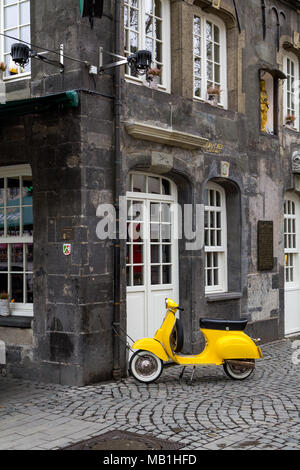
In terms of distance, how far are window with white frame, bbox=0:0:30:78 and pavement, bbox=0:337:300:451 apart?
4.63 meters

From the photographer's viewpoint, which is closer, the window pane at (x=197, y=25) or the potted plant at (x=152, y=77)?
the potted plant at (x=152, y=77)

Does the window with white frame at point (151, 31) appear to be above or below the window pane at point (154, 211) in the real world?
above

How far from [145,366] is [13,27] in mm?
5474

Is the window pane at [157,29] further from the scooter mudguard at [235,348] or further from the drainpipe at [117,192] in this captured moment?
the scooter mudguard at [235,348]

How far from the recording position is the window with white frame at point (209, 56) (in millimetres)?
11109

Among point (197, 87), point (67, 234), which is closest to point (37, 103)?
point (67, 234)

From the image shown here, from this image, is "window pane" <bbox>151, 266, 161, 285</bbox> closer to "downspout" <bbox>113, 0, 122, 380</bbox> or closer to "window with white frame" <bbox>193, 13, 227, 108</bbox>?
"downspout" <bbox>113, 0, 122, 380</bbox>

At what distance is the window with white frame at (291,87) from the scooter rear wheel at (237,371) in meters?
6.91

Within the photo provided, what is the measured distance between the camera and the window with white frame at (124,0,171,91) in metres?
9.61

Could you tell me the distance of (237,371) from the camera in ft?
28.8

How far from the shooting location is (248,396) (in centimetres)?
783

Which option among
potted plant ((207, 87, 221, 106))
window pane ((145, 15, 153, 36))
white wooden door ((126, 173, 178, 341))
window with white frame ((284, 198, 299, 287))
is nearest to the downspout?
white wooden door ((126, 173, 178, 341))

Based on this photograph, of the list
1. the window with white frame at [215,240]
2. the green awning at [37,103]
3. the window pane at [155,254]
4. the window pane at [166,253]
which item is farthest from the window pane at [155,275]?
the green awning at [37,103]
